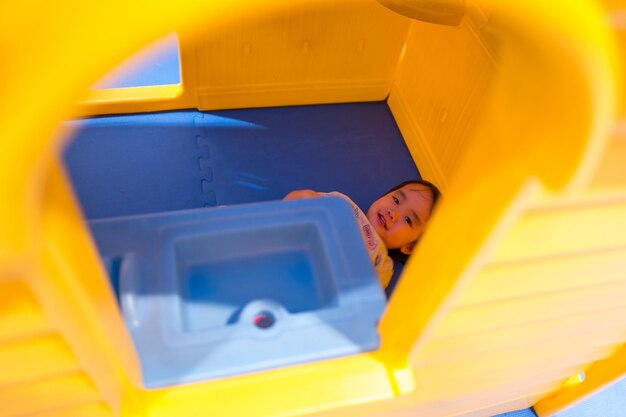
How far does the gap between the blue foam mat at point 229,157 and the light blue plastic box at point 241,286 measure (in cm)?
71

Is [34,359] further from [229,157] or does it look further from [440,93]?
[440,93]

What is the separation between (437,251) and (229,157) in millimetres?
1125

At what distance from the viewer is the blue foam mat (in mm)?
1477

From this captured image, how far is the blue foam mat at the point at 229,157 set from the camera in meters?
1.48

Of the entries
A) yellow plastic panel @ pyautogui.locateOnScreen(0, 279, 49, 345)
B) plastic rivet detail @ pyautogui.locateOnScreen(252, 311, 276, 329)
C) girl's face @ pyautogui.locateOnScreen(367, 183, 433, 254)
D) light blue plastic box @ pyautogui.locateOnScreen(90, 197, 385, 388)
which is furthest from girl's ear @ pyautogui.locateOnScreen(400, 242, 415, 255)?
yellow plastic panel @ pyautogui.locateOnScreen(0, 279, 49, 345)

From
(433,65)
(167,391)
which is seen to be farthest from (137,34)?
(433,65)

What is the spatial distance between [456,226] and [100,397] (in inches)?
16.9

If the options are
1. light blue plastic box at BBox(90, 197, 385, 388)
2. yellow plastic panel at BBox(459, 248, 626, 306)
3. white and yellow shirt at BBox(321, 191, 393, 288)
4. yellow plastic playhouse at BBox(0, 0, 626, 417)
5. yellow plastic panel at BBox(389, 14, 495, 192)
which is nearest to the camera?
yellow plastic playhouse at BBox(0, 0, 626, 417)

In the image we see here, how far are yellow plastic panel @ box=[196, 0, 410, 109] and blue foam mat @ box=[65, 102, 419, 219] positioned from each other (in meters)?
0.06

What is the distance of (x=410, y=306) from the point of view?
24.7 inches

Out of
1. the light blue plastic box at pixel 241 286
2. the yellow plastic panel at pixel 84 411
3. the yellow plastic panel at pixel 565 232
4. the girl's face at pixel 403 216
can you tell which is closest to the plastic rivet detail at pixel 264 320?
the light blue plastic box at pixel 241 286

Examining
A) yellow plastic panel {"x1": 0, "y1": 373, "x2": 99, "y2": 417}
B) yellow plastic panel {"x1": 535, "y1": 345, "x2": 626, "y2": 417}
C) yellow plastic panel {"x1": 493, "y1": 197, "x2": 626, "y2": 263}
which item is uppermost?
yellow plastic panel {"x1": 493, "y1": 197, "x2": 626, "y2": 263}

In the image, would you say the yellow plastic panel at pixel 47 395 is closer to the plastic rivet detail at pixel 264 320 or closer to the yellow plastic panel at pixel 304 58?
the plastic rivet detail at pixel 264 320

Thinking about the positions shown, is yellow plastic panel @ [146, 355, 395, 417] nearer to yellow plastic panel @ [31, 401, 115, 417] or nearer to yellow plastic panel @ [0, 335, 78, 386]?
yellow plastic panel @ [31, 401, 115, 417]
